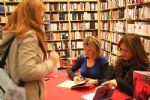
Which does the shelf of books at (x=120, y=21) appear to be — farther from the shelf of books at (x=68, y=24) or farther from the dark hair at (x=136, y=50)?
the dark hair at (x=136, y=50)

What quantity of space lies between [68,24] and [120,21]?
6.00 ft

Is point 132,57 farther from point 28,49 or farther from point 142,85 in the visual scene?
point 28,49

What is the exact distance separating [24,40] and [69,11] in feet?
18.0

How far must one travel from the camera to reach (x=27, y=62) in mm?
1449

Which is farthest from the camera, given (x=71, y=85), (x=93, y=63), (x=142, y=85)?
(x=93, y=63)

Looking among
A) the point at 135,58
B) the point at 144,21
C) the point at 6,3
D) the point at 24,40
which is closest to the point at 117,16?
the point at 144,21

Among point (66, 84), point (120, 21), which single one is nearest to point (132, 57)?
point (66, 84)

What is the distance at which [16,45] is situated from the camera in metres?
1.50

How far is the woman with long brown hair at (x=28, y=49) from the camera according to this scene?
1.46 metres

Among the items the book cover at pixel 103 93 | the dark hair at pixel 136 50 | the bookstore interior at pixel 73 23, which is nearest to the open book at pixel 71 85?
the book cover at pixel 103 93

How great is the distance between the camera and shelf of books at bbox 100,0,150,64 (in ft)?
14.2

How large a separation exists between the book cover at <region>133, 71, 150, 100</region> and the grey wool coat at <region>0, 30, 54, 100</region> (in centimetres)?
63

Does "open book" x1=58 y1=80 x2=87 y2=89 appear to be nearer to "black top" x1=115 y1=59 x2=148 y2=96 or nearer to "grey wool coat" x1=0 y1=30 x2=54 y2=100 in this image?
"black top" x1=115 y1=59 x2=148 y2=96

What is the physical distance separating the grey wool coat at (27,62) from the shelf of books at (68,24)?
5.19 metres
